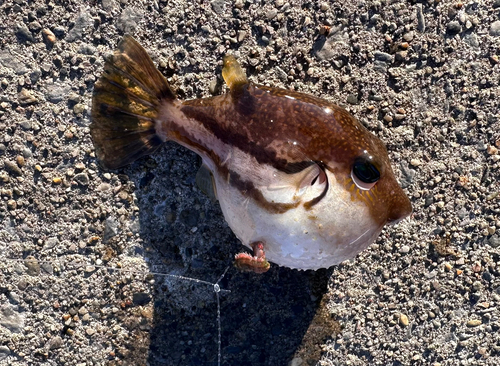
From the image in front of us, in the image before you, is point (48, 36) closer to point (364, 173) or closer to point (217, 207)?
point (217, 207)

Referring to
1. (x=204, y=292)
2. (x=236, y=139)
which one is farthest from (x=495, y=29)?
(x=204, y=292)

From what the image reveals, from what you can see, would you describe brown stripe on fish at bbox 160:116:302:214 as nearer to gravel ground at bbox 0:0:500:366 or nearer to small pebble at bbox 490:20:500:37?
gravel ground at bbox 0:0:500:366

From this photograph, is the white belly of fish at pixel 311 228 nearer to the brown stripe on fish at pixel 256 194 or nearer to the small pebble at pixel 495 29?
the brown stripe on fish at pixel 256 194

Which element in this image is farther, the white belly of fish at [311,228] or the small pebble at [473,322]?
the small pebble at [473,322]

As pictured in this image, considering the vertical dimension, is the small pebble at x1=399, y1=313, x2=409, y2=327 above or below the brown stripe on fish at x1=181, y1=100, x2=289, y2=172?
below

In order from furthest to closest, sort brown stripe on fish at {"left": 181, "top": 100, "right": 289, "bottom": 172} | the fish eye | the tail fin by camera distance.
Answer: the tail fin
brown stripe on fish at {"left": 181, "top": 100, "right": 289, "bottom": 172}
the fish eye

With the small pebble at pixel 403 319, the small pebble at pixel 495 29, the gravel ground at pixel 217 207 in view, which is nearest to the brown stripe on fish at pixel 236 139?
the gravel ground at pixel 217 207

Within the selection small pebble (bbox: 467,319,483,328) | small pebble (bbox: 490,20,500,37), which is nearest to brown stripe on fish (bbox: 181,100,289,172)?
small pebble (bbox: 490,20,500,37)
